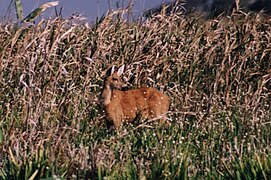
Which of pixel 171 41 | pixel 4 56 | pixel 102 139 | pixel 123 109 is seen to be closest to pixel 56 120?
pixel 102 139

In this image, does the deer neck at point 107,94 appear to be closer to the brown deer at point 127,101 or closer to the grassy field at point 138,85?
the brown deer at point 127,101

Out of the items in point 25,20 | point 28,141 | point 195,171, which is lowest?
point 195,171

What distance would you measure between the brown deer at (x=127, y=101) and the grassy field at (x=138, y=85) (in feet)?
0.52

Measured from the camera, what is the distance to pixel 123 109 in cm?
1004

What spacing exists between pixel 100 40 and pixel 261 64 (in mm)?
2223

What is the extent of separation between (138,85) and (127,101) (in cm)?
87

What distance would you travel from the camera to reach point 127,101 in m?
10.1

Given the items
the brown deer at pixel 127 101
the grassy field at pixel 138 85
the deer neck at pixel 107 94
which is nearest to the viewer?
the grassy field at pixel 138 85

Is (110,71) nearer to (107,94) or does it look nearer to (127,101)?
(107,94)

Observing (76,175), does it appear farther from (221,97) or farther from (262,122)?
(221,97)

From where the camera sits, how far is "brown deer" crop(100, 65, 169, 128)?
9.84 metres

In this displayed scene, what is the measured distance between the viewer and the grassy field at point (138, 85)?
633 centimetres

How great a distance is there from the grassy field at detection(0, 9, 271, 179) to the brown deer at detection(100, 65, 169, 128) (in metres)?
0.16

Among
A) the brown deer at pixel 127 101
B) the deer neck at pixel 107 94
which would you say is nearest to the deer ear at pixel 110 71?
the brown deer at pixel 127 101
